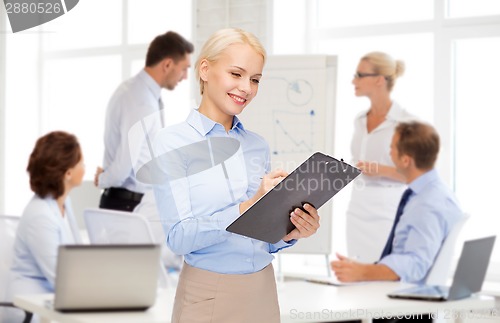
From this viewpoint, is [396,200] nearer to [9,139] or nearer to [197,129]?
[197,129]

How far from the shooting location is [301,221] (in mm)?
1543

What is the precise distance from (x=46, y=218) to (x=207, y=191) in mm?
1951

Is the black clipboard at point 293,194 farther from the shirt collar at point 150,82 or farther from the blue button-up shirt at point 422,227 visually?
the shirt collar at point 150,82

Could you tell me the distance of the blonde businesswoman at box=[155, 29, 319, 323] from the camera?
1562 mm

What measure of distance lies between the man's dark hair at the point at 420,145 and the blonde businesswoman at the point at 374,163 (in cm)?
81

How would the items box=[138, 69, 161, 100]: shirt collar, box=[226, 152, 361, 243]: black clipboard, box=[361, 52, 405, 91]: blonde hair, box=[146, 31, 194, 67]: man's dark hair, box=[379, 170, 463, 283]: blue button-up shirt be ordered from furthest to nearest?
1. box=[361, 52, 405, 91]: blonde hair
2. box=[146, 31, 194, 67]: man's dark hair
3. box=[138, 69, 161, 100]: shirt collar
4. box=[379, 170, 463, 283]: blue button-up shirt
5. box=[226, 152, 361, 243]: black clipboard

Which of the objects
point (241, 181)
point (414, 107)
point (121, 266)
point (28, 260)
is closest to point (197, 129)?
point (241, 181)

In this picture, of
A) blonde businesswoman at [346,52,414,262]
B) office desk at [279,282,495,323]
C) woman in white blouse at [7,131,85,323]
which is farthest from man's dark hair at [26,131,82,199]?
blonde businesswoman at [346,52,414,262]

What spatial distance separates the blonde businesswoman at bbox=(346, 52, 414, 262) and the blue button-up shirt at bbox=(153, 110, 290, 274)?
2591 millimetres

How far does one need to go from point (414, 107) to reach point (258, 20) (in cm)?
112

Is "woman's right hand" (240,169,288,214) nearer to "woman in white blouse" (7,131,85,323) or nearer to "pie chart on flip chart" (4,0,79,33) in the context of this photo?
"woman in white blouse" (7,131,85,323)

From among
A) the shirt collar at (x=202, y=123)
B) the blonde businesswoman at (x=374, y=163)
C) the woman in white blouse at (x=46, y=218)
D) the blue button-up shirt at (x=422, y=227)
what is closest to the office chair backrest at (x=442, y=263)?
the blue button-up shirt at (x=422, y=227)

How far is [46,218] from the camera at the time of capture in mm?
3383

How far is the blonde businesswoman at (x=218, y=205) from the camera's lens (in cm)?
156
